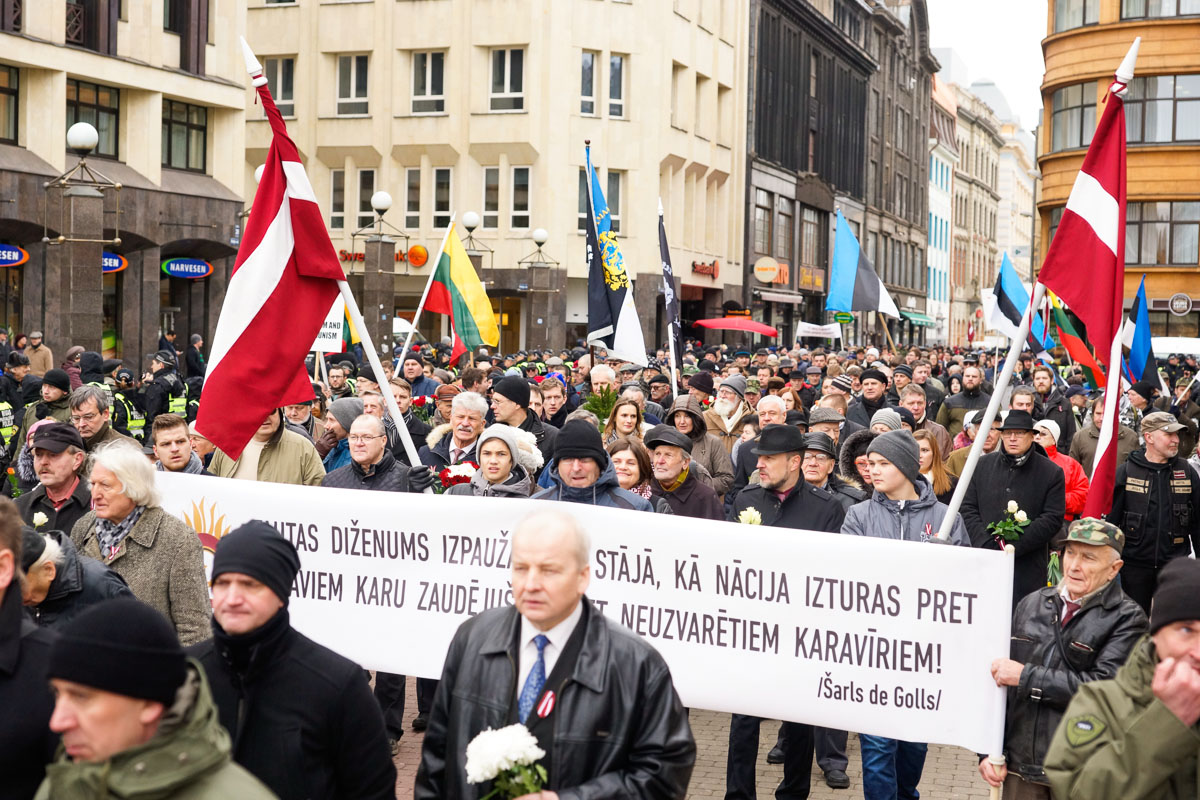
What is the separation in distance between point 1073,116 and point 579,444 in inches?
1753

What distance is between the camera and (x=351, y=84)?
160ft

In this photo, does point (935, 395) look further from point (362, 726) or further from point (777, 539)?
point (362, 726)

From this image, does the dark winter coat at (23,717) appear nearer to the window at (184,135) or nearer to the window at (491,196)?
the window at (184,135)

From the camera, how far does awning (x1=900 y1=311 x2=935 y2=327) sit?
288 feet

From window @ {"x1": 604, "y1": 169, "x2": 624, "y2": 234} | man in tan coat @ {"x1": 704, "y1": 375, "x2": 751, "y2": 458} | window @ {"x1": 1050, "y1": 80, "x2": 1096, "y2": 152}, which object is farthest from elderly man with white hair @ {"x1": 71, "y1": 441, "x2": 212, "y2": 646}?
window @ {"x1": 1050, "y1": 80, "x2": 1096, "y2": 152}

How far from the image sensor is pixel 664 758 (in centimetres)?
398

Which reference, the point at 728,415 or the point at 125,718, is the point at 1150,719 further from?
the point at 728,415

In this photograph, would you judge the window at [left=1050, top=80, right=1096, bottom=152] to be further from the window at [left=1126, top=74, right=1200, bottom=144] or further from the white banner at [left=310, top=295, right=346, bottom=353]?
the white banner at [left=310, top=295, right=346, bottom=353]

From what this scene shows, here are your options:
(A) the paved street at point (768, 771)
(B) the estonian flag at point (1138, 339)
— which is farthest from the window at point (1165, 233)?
(A) the paved street at point (768, 771)

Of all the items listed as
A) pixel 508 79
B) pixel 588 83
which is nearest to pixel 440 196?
pixel 508 79

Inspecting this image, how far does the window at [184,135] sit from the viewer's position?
3550 cm

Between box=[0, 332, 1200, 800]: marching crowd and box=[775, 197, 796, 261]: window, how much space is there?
5045 centimetres

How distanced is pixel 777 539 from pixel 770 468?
1.65 meters

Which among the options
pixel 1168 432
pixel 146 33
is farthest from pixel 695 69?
pixel 1168 432
